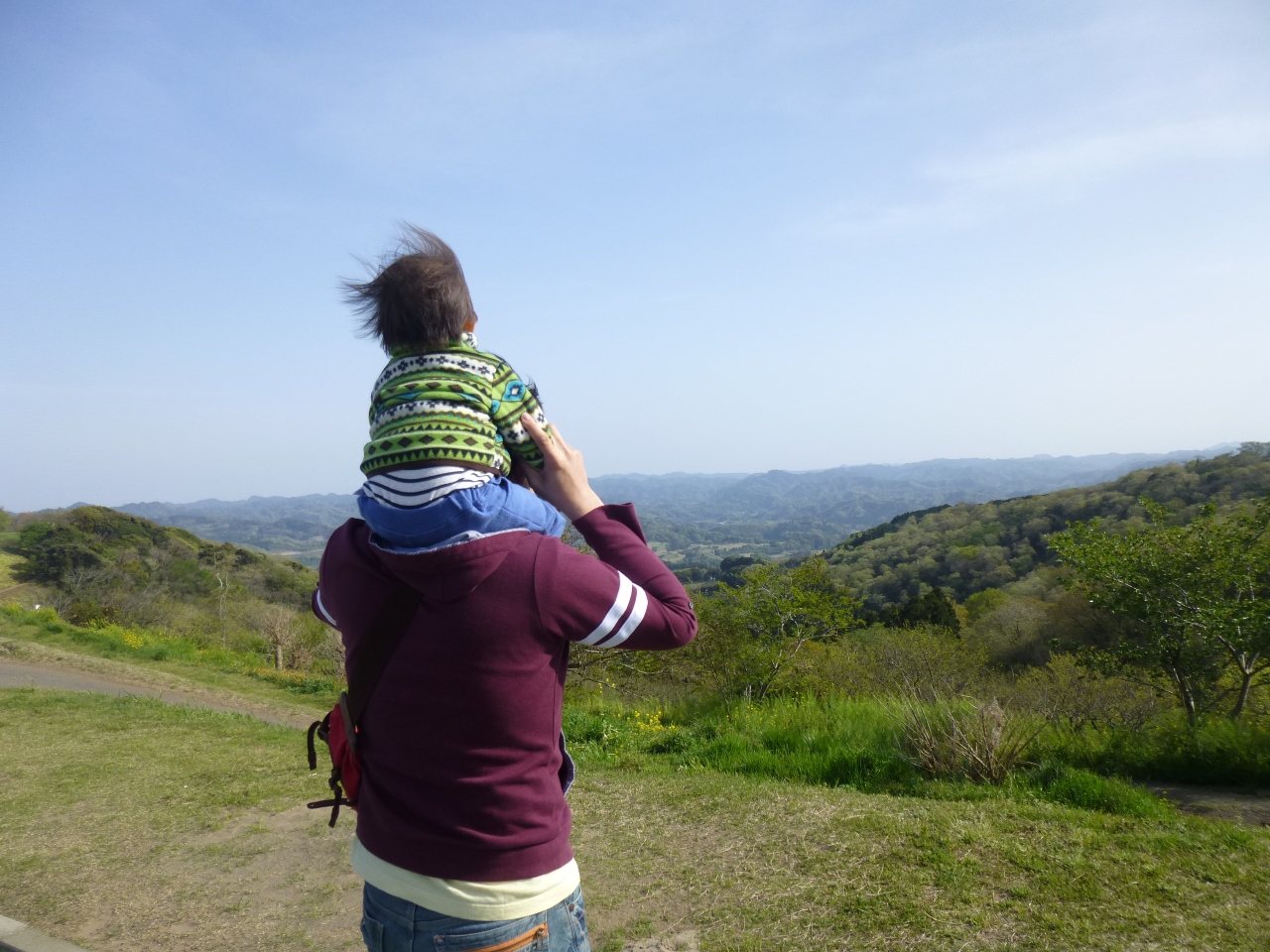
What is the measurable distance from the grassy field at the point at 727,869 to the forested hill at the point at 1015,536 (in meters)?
33.4

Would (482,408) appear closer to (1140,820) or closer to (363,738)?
(363,738)

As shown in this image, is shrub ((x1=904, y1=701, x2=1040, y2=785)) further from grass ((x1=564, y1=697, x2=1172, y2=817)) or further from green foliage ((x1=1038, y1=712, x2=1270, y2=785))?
green foliage ((x1=1038, y1=712, x2=1270, y2=785))

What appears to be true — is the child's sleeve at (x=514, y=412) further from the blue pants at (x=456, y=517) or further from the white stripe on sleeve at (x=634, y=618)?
the white stripe on sleeve at (x=634, y=618)

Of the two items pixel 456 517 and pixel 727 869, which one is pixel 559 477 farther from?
pixel 727 869

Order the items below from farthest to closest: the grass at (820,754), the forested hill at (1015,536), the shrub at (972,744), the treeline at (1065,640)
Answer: the forested hill at (1015,536)
the treeline at (1065,640)
the shrub at (972,744)
the grass at (820,754)

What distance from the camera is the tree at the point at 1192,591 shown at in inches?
333

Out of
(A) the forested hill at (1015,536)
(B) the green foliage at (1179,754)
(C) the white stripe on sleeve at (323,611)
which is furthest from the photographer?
(A) the forested hill at (1015,536)

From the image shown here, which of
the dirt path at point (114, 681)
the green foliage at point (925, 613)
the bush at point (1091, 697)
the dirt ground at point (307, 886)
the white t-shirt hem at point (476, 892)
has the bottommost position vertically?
the green foliage at point (925, 613)

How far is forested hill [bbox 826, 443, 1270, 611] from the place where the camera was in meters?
40.1

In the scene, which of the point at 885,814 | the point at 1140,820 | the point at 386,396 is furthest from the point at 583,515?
the point at 1140,820

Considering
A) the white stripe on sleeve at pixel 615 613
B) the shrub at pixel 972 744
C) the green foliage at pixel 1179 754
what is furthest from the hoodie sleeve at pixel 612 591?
the green foliage at pixel 1179 754

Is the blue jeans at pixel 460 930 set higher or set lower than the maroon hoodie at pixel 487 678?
lower

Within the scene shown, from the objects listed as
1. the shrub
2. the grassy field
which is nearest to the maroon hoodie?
the grassy field

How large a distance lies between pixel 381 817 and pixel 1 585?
32.3m
